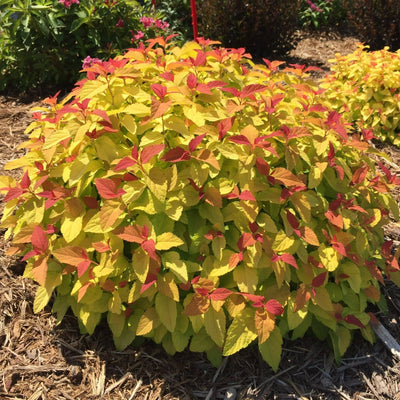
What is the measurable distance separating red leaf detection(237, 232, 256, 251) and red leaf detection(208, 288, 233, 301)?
17 centimetres

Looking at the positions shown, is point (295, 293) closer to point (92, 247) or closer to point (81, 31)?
point (92, 247)

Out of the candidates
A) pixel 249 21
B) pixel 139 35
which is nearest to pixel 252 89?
pixel 139 35

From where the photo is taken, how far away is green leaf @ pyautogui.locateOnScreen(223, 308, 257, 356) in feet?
5.25

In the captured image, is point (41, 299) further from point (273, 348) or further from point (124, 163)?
point (273, 348)

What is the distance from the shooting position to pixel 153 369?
1829 millimetres

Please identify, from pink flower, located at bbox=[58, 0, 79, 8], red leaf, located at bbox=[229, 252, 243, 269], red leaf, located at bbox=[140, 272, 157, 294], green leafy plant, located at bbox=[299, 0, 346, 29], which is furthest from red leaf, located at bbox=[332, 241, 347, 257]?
green leafy plant, located at bbox=[299, 0, 346, 29]

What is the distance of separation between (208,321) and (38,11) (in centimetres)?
349

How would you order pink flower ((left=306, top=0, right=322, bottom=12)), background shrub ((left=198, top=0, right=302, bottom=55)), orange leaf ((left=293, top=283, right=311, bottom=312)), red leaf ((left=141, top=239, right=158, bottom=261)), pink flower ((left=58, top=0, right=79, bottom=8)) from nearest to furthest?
red leaf ((left=141, top=239, right=158, bottom=261)) < orange leaf ((left=293, top=283, right=311, bottom=312)) < pink flower ((left=58, top=0, right=79, bottom=8)) < background shrub ((left=198, top=0, right=302, bottom=55)) < pink flower ((left=306, top=0, right=322, bottom=12))

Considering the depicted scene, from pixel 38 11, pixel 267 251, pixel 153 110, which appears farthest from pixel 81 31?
pixel 267 251

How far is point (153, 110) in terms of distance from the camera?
4.91ft

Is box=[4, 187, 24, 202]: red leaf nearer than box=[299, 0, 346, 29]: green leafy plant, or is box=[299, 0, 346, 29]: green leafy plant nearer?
box=[4, 187, 24, 202]: red leaf

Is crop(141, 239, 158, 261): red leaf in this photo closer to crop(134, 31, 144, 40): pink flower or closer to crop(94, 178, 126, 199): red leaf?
crop(94, 178, 126, 199): red leaf

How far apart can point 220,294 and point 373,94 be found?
9.08ft

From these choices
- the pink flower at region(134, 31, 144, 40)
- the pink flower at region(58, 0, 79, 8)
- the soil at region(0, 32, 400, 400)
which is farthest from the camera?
the pink flower at region(134, 31, 144, 40)
